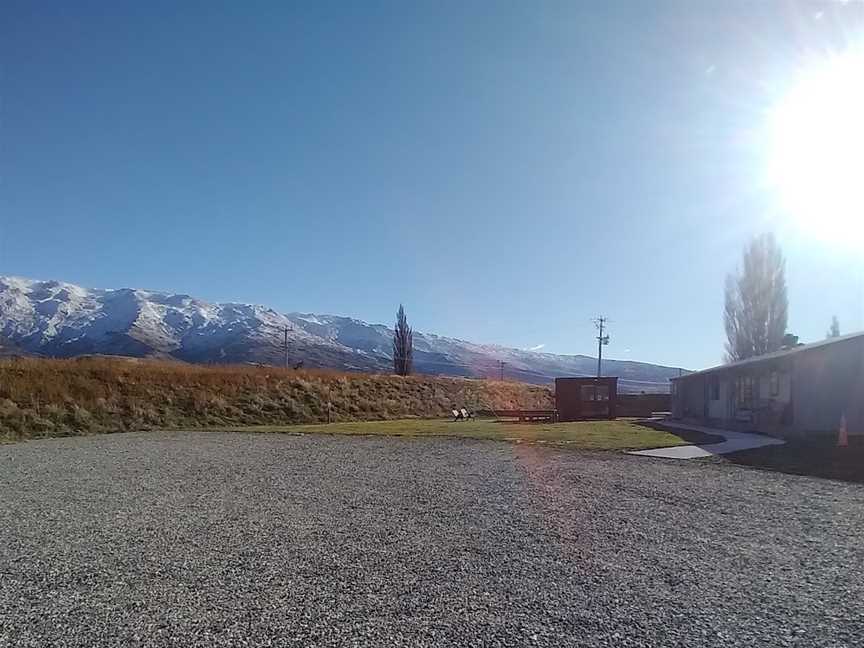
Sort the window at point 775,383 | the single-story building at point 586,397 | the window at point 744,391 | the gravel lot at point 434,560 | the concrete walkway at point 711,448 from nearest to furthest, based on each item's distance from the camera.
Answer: the gravel lot at point 434,560
the concrete walkway at point 711,448
the window at point 775,383
the window at point 744,391
the single-story building at point 586,397

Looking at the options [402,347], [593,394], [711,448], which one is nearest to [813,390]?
[711,448]

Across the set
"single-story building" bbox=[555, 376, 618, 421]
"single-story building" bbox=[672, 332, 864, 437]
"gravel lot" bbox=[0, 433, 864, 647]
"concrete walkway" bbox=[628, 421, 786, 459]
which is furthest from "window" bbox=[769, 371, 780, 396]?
"single-story building" bbox=[555, 376, 618, 421]

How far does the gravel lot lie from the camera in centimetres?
383

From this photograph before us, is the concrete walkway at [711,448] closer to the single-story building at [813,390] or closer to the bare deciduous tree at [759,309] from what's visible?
the single-story building at [813,390]

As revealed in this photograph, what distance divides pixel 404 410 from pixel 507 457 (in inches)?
909

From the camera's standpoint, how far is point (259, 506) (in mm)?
8094

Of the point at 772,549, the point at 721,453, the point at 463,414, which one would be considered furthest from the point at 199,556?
the point at 463,414

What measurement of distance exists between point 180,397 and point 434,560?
26.2 metres

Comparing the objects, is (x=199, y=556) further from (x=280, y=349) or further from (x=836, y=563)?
(x=280, y=349)

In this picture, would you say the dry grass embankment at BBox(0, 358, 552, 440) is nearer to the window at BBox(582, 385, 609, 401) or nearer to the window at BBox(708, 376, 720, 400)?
the window at BBox(582, 385, 609, 401)

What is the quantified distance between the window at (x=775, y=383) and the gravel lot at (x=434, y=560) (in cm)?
1024

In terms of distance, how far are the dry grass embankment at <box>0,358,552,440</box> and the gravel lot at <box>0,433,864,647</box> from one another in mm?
14866

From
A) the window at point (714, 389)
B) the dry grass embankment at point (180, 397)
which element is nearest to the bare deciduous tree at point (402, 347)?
the dry grass embankment at point (180, 397)

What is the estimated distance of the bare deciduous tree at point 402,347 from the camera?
2402 inches
